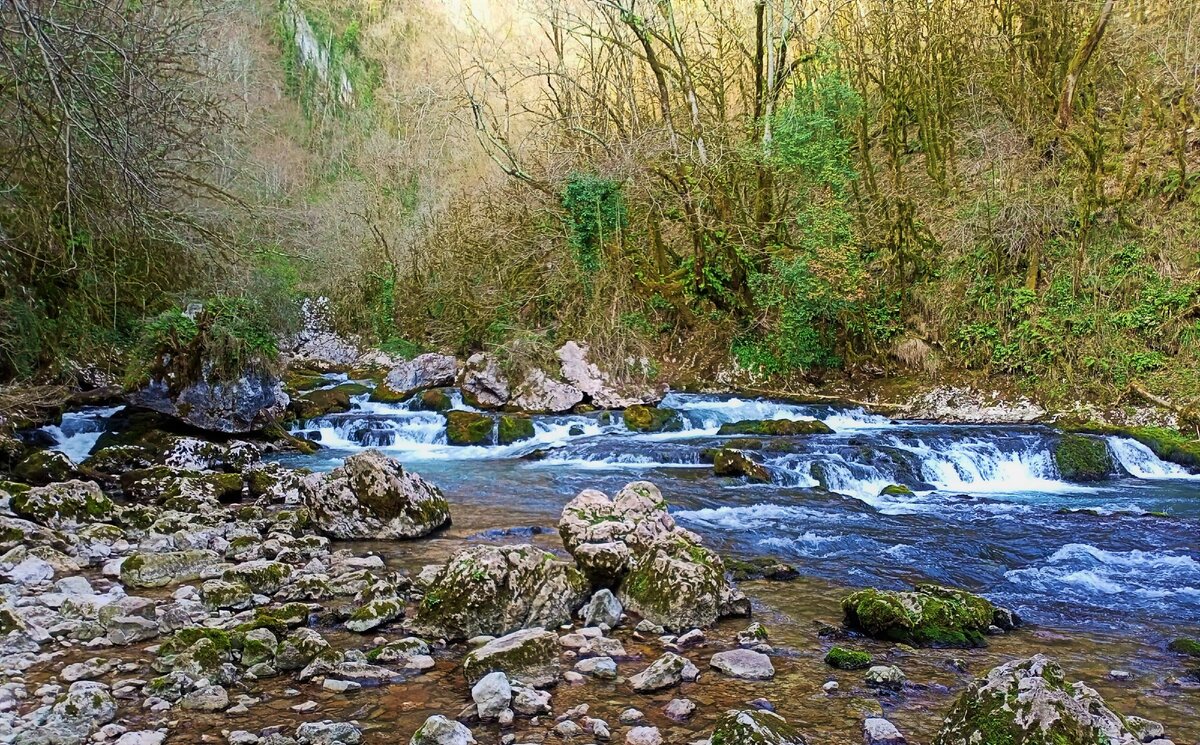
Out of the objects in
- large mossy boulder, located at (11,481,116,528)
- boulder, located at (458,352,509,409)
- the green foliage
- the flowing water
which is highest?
the green foliage

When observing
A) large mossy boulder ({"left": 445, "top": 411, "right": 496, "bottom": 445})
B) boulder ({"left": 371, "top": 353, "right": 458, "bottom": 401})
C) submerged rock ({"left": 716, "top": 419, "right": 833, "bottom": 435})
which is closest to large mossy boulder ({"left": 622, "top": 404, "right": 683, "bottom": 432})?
submerged rock ({"left": 716, "top": 419, "right": 833, "bottom": 435})

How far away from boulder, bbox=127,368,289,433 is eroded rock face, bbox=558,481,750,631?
7427 mm

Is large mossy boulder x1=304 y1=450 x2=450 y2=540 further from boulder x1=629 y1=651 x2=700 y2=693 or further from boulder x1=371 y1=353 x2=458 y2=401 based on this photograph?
boulder x1=371 y1=353 x2=458 y2=401

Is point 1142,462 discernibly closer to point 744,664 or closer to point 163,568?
point 744,664

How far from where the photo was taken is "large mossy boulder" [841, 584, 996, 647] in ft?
13.8

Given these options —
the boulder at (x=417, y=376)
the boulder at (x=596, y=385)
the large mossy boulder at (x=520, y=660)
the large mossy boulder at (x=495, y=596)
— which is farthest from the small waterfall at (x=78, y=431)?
the large mossy boulder at (x=520, y=660)

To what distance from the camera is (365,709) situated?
3398 mm

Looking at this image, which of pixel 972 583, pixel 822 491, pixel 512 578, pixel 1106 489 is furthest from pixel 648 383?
pixel 512 578

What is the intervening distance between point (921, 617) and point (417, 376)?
1255 cm

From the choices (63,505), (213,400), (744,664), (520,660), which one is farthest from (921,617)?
(213,400)

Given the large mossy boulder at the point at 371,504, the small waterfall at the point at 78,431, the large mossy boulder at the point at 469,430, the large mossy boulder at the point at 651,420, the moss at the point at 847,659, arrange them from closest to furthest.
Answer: the moss at the point at 847,659 < the large mossy boulder at the point at 371,504 < the small waterfall at the point at 78,431 < the large mossy boulder at the point at 469,430 < the large mossy boulder at the point at 651,420

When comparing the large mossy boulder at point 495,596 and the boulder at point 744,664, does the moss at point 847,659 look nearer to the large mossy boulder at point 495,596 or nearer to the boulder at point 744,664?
the boulder at point 744,664

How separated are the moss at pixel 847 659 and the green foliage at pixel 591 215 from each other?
12716 mm

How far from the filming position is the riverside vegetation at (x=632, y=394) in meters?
3.65
